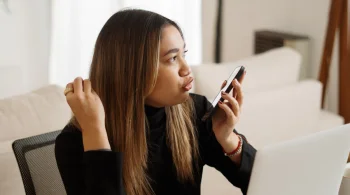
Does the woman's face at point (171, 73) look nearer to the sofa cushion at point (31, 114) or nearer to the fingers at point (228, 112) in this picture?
the fingers at point (228, 112)

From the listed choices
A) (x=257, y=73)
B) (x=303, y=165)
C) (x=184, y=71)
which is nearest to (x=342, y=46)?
(x=257, y=73)

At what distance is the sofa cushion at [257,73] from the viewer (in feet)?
7.10

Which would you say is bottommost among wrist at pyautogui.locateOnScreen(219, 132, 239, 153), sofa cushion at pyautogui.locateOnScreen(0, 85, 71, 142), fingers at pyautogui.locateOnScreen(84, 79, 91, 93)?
sofa cushion at pyautogui.locateOnScreen(0, 85, 71, 142)

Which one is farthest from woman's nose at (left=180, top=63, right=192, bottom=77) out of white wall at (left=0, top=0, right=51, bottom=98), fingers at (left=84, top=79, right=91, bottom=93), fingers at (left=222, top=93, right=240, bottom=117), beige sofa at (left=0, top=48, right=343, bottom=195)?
white wall at (left=0, top=0, right=51, bottom=98)

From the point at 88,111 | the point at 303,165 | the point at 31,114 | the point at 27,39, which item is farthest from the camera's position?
the point at 27,39

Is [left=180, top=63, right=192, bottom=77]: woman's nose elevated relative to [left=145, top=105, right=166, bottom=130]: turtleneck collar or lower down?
elevated

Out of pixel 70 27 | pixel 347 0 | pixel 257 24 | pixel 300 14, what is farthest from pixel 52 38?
pixel 347 0

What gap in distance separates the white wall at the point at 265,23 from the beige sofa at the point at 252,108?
0.92 meters

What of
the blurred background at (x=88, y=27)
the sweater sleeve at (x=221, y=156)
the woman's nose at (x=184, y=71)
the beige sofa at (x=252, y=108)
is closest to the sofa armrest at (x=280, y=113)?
the beige sofa at (x=252, y=108)

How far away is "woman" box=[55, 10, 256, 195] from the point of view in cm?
111

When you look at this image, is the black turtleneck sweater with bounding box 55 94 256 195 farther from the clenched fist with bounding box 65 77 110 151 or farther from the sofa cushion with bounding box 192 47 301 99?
the sofa cushion with bounding box 192 47 301 99

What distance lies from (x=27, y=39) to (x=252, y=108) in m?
2.33

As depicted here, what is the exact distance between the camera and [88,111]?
1095 millimetres

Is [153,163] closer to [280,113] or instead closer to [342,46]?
[280,113]
